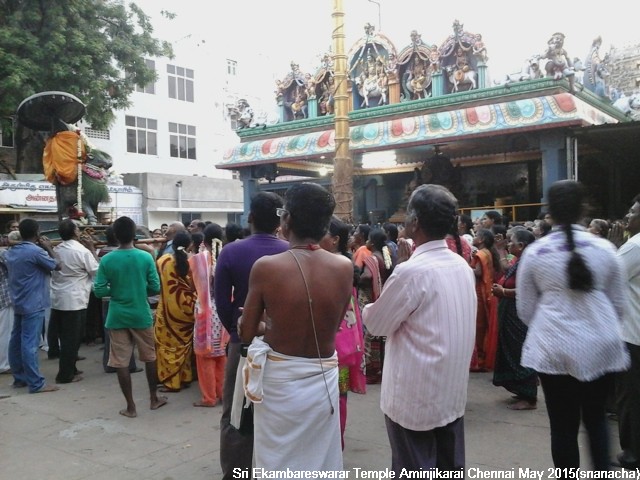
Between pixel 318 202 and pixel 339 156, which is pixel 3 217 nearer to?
pixel 339 156

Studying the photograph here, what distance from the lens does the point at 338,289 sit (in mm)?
2529

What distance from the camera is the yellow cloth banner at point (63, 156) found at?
7395 millimetres

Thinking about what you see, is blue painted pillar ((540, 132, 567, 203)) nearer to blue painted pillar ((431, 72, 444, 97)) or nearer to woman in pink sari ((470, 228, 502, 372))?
blue painted pillar ((431, 72, 444, 97))

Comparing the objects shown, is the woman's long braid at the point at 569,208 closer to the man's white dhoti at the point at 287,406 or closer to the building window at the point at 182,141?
the man's white dhoti at the point at 287,406

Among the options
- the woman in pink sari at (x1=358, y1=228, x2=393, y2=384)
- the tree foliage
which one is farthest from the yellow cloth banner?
the tree foliage

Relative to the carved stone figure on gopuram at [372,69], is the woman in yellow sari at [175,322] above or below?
below

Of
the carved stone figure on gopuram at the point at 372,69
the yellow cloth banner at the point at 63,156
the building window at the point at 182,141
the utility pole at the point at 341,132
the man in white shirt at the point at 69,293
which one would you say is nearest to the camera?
the man in white shirt at the point at 69,293

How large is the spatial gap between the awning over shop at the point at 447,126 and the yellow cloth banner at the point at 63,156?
27.9ft

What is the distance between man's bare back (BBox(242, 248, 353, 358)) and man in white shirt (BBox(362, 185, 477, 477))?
0.20 m

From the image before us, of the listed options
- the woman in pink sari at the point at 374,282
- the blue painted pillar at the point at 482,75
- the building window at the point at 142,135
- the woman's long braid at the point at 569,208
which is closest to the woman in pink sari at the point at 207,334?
the woman in pink sari at the point at 374,282

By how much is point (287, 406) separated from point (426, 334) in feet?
2.19

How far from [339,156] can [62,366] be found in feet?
17.1

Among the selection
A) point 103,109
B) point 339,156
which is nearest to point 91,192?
point 339,156

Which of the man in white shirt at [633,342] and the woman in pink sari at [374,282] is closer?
the man in white shirt at [633,342]
